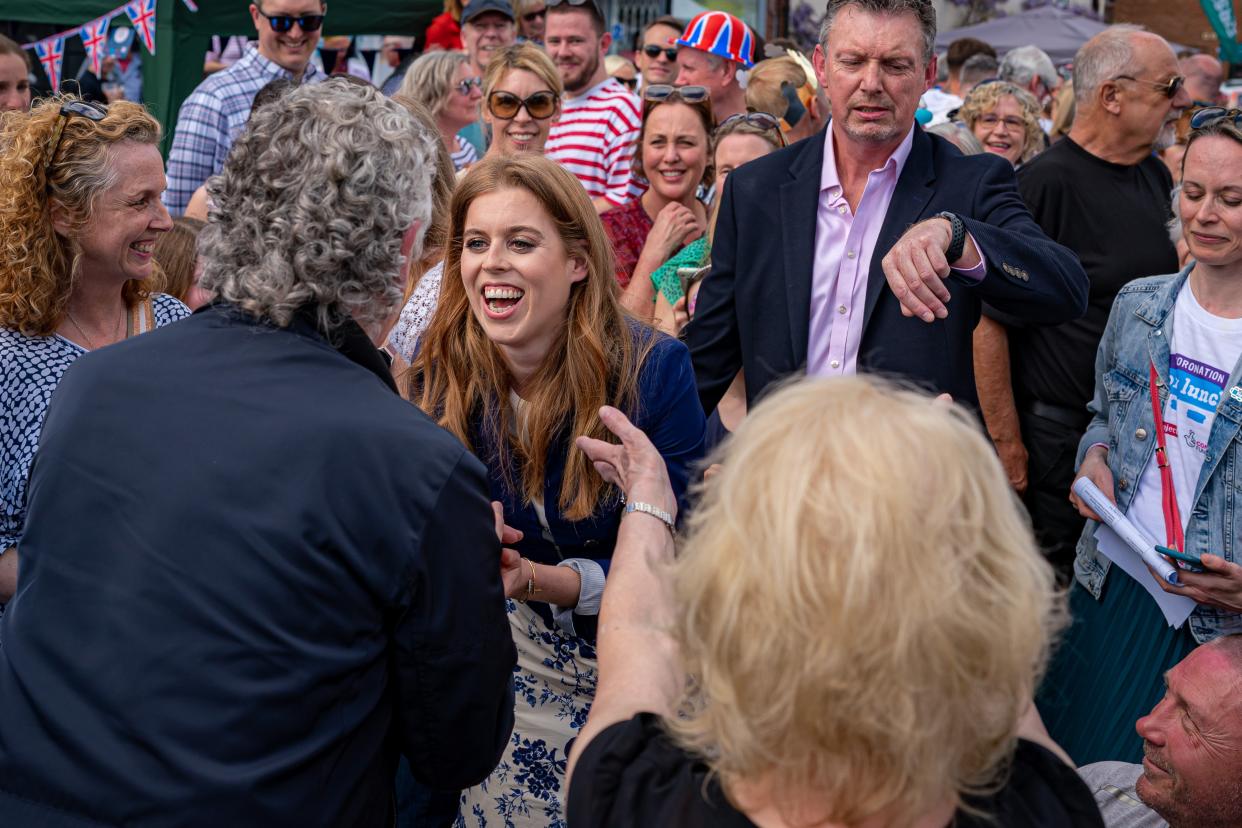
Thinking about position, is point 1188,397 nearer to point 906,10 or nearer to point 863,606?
point 906,10

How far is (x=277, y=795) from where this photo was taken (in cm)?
175

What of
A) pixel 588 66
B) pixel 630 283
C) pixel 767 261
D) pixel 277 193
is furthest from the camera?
pixel 588 66

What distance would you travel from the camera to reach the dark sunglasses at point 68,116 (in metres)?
2.87

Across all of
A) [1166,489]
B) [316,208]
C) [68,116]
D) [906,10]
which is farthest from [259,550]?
[1166,489]

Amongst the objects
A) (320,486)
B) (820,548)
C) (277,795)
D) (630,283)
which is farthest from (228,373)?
(630,283)

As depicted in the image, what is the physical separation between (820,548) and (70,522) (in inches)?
43.0

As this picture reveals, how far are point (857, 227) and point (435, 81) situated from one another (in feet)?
11.6

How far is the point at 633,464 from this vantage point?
81.4 inches

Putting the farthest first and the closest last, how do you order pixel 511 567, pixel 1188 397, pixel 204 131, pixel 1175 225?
pixel 204 131
pixel 1175 225
pixel 1188 397
pixel 511 567

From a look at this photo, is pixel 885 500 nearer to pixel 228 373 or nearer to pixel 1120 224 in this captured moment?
pixel 228 373

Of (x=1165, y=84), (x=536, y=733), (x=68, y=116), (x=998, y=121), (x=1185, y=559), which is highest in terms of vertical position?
(x=1165, y=84)

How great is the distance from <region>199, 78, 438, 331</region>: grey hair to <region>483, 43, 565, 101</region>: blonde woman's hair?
3454 mm

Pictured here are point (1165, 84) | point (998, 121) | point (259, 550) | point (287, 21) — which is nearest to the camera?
point (259, 550)

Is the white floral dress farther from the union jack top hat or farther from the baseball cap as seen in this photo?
the baseball cap
